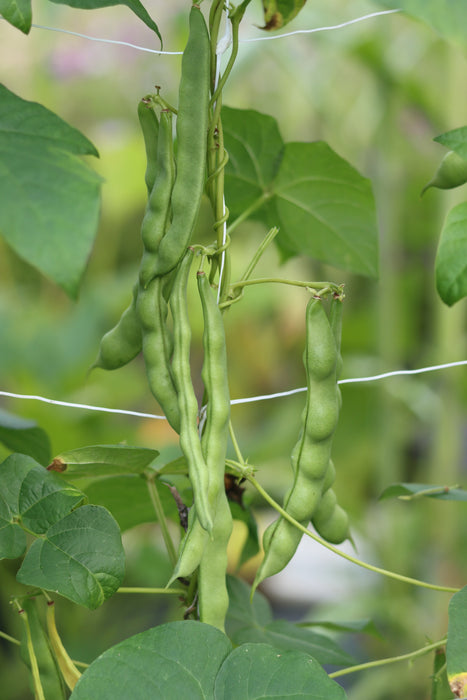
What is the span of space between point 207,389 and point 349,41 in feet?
3.74

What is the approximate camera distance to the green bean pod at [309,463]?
567mm

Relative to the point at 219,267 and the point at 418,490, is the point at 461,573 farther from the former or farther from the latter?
the point at 219,267

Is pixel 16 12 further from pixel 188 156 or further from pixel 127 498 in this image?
pixel 127 498

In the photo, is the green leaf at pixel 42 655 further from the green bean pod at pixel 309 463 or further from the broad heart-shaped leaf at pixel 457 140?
the broad heart-shaped leaf at pixel 457 140

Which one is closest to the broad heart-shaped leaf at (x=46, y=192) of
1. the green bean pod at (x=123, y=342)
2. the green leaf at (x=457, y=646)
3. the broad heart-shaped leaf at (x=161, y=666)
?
the green bean pod at (x=123, y=342)

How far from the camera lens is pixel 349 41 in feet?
4.79

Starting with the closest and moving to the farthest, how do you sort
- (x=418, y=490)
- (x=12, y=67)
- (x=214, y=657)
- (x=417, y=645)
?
(x=214, y=657)
(x=418, y=490)
(x=417, y=645)
(x=12, y=67)

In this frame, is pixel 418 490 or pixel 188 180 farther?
pixel 418 490

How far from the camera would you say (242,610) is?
708mm

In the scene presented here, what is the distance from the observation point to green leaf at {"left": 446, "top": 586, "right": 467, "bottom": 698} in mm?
496

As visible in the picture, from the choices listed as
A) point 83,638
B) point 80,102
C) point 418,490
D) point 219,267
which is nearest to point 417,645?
point 83,638

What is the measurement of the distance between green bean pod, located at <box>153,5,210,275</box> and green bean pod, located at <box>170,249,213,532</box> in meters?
0.01

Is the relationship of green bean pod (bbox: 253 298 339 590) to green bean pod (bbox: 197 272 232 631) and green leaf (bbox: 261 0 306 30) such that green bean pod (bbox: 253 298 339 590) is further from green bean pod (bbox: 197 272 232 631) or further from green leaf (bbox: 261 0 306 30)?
A: green leaf (bbox: 261 0 306 30)

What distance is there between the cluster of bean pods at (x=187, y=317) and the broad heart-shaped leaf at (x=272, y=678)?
6 centimetres
